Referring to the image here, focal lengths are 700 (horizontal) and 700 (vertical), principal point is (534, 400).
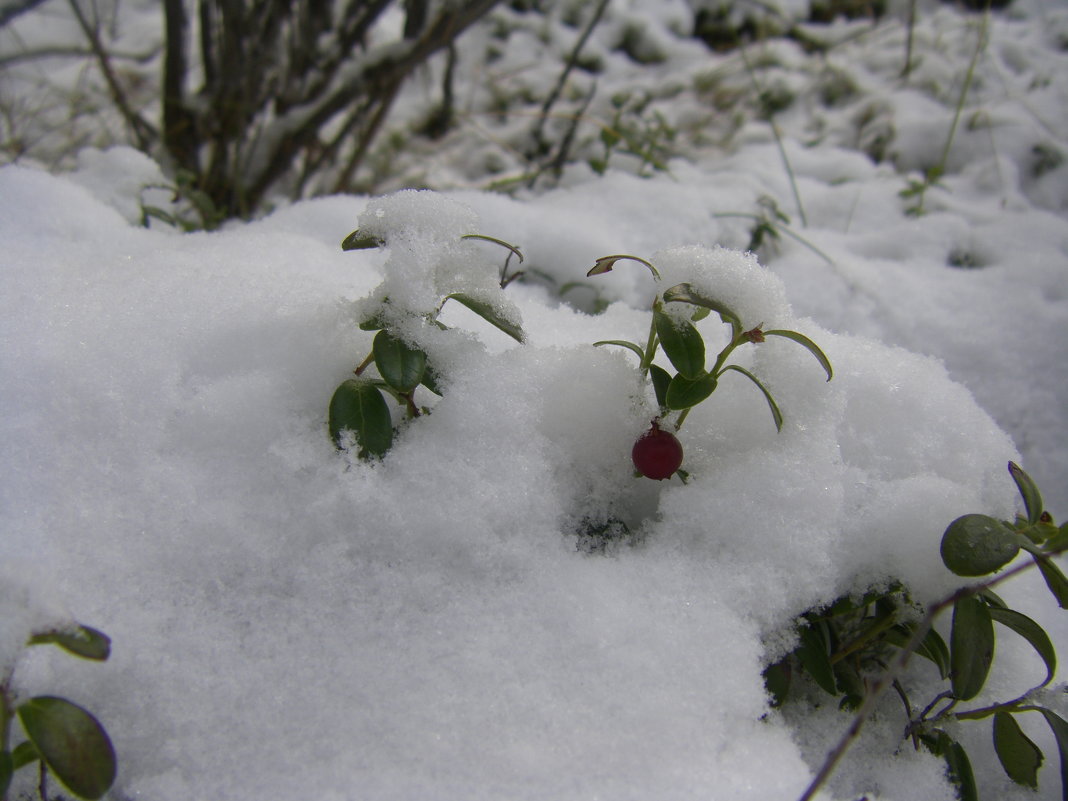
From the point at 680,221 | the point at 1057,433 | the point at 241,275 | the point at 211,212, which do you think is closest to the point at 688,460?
the point at 241,275

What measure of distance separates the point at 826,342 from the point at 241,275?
81 centimetres

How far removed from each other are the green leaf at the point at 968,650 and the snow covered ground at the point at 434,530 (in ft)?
0.19

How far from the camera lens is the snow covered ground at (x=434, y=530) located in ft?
2.03

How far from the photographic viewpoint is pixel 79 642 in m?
0.54

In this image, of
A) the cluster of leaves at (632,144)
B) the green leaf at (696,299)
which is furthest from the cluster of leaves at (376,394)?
the cluster of leaves at (632,144)

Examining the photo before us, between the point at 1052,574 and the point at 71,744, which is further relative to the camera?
the point at 1052,574

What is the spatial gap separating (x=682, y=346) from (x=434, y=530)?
0.33 meters

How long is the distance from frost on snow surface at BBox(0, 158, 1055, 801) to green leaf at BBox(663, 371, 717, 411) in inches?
3.8

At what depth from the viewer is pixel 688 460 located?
2.80 ft

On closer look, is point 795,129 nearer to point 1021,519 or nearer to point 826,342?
point 826,342

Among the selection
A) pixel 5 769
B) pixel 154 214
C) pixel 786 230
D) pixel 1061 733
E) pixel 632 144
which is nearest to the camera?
pixel 5 769

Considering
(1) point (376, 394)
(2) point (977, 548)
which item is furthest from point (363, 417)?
(2) point (977, 548)

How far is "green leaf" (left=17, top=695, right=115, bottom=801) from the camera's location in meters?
0.53

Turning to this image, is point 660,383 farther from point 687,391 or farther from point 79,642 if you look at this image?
point 79,642
